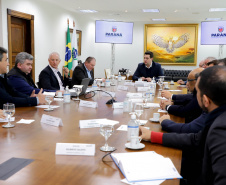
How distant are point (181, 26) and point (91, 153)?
12.2 m

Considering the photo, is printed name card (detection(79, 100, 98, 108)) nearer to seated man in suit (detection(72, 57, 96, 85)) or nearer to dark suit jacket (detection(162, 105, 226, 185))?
dark suit jacket (detection(162, 105, 226, 185))

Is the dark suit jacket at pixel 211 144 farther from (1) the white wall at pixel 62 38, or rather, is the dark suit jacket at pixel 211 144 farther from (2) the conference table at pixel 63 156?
(1) the white wall at pixel 62 38

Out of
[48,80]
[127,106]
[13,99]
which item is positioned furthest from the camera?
[48,80]

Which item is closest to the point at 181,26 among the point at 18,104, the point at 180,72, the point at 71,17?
the point at 180,72

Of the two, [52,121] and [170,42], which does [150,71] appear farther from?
[170,42]

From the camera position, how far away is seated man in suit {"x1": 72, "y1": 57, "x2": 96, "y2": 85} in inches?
216

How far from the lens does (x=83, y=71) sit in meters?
5.74

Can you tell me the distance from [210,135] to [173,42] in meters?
12.2

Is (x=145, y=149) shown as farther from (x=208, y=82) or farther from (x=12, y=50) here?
(x=12, y=50)

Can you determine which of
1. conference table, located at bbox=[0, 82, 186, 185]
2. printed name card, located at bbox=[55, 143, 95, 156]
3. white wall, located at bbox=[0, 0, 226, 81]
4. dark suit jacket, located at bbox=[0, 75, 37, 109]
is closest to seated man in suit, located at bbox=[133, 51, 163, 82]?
white wall, located at bbox=[0, 0, 226, 81]

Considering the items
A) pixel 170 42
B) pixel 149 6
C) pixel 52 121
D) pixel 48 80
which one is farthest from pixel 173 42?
pixel 52 121

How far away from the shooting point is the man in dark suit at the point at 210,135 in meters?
1.18

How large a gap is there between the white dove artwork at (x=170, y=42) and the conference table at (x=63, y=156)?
1079 centimetres

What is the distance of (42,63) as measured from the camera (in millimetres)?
8828
